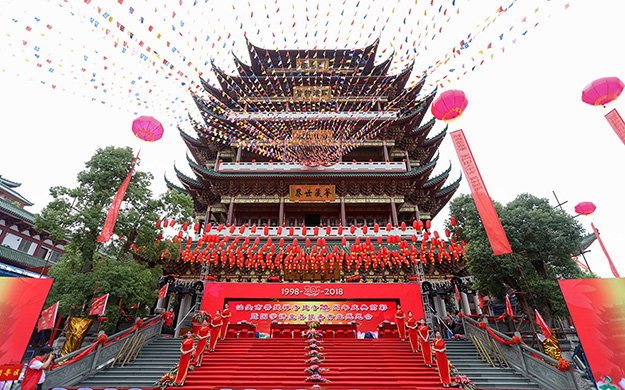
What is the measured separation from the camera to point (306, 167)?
60.2 feet

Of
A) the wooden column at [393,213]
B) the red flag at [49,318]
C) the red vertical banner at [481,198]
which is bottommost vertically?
the red flag at [49,318]

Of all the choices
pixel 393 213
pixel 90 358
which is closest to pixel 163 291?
pixel 90 358

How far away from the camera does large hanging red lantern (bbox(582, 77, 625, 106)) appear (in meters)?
7.24

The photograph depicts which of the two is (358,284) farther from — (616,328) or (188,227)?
(616,328)

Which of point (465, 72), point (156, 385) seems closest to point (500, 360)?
point (465, 72)

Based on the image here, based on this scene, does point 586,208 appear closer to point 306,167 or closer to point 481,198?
point 481,198

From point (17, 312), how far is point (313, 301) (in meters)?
10.2

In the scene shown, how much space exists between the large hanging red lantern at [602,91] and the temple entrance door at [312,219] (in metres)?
14.2

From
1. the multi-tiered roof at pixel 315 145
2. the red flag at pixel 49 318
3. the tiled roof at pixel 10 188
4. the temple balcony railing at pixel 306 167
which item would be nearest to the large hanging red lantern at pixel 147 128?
the red flag at pixel 49 318

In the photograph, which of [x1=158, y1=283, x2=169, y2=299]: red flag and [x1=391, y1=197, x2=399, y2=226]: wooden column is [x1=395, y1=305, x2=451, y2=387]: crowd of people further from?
[x1=158, y1=283, x2=169, y2=299]: red flag

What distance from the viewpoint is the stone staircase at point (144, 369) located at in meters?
6.81

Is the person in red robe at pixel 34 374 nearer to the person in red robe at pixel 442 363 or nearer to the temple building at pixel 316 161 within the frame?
the person in red robe at pixel 442 363

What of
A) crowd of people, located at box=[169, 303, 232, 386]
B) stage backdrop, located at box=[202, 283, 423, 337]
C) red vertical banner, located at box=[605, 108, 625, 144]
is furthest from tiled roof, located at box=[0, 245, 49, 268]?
red vertical banner, located at box=[605, 108, 625, 144]

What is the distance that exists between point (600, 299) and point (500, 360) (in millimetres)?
4403
